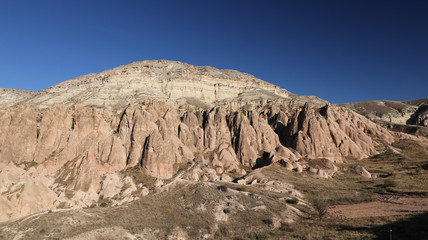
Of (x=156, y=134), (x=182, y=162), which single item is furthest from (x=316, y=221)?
(x=156, y=134)

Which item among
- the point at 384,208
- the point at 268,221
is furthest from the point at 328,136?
the point at 268,221

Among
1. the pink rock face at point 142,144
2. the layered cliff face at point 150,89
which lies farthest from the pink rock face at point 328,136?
the layered cliff face at point 150,89

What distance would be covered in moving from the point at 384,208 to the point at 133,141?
1748 inches

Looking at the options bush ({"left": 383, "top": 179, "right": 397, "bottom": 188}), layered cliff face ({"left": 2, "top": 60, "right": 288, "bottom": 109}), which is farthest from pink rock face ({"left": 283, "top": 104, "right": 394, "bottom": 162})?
layered cliff face ({"left": 2, "top": 60, "right": 288, "bottom": 109})

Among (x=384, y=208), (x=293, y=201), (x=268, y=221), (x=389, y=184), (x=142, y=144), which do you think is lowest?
(x=268, y=221)

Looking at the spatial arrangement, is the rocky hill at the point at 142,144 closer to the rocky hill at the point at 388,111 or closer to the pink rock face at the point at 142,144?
the pink rock face at the point at 142,144

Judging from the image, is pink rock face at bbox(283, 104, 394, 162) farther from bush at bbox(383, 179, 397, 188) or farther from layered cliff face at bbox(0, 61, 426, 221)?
bush at bbox(383, 179, 397, 188)

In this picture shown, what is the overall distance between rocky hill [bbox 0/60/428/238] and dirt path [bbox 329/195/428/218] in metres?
6.72

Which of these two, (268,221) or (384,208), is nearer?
(268,221)

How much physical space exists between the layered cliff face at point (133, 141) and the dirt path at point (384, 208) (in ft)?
52.4

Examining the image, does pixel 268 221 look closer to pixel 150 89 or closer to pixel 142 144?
pixel 142 144

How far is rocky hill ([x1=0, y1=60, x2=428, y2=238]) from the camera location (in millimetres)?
39344

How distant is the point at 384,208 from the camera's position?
1275 inches

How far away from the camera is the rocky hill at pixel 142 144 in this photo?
3934cm
